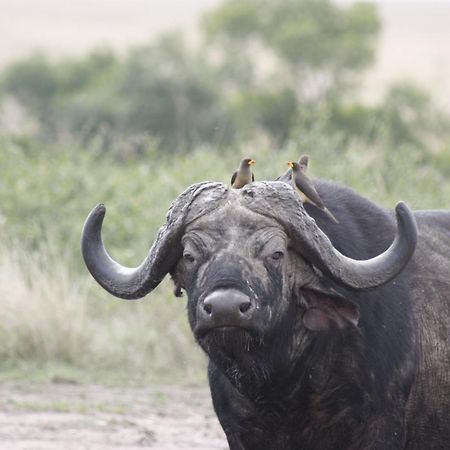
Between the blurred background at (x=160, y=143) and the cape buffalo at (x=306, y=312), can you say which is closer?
the cape buffalo at (x=306, y=312)

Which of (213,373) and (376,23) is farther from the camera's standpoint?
(376,23)

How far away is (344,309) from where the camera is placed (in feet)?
21.7

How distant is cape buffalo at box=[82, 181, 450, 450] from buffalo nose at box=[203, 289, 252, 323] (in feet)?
0.04

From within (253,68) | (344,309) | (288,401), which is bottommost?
(288,401)

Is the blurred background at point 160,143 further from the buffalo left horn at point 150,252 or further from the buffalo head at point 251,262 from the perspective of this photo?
the buffalo head at point 251,262

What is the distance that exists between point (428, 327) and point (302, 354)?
2.69ft

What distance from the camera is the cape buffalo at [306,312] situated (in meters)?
6.29


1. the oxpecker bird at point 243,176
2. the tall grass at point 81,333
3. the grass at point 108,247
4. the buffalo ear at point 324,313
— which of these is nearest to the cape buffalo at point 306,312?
the buffalo ear at point 324,313

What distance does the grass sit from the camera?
13.4 metres

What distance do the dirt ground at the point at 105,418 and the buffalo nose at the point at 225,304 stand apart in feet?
13.4

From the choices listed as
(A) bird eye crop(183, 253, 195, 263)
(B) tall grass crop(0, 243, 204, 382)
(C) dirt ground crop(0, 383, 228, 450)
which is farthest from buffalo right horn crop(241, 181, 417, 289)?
(B) tall grass crop(0, 243, 204, 382)

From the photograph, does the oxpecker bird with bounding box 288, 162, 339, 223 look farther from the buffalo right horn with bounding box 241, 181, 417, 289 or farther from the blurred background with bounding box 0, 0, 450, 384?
the blurred background with bounding box 0, 0, 450, 384

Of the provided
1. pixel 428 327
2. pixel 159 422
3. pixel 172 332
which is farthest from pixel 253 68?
pixel 428 327

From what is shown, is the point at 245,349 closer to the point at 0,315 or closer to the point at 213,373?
the point at 213,373
